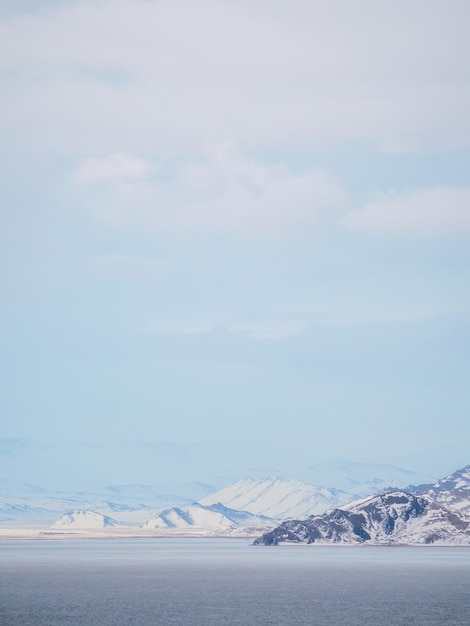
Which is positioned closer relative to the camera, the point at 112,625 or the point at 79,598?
the point at 112,625

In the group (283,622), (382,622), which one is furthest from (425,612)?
(283,622)

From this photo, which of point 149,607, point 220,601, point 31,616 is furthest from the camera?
point 220,601

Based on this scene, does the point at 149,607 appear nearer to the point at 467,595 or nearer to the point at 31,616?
the point at 31,616

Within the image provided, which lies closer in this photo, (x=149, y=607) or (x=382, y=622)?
(x=382, y=622)

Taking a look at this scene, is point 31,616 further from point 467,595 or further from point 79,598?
→ point 467,595

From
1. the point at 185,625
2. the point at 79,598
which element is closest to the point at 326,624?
the point at 185,625

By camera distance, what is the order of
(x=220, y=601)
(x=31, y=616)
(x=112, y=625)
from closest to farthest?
(x=112, y=625)
(x=31, y=616)
(x=220, y=601)

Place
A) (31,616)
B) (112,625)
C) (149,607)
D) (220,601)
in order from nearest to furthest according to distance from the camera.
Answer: (112,625) → (31,616) → (149,607) → (220,601)

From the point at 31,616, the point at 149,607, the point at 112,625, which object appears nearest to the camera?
the point at 112,625

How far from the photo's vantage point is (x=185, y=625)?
150875 mm

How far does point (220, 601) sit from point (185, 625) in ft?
127

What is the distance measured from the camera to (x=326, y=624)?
15200 cm

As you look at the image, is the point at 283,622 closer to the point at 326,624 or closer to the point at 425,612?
the point at 326,624

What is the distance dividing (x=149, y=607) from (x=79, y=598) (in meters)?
22.4
